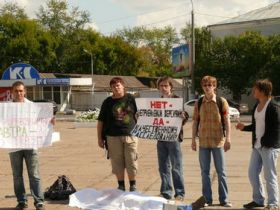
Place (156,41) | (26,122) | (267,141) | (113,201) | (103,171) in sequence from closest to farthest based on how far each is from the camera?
1. (267,141)
2. (113,201)
3. (26,122)
4. (103,171)
5. (156,41)

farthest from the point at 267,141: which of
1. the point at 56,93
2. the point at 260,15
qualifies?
the point at 260,15

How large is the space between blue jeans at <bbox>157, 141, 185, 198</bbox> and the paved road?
0.31m

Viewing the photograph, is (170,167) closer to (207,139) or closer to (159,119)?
(159,119)

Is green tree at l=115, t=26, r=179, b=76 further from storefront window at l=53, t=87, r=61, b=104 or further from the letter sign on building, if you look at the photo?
the letter sign on building

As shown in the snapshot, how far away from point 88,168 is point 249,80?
39.8m

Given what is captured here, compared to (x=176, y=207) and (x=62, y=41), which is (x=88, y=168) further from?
(x=62, y=41)

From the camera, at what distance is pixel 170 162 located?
336 inches

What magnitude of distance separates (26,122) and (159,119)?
208 cm

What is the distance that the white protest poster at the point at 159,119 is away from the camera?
27.7 feet

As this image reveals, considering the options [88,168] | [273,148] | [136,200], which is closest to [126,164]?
[136,200]

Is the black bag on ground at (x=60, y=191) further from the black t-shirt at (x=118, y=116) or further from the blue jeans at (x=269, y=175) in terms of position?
the blue jeans at (x=269, y=175)

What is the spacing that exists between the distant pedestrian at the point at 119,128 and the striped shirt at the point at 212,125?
3.88ft

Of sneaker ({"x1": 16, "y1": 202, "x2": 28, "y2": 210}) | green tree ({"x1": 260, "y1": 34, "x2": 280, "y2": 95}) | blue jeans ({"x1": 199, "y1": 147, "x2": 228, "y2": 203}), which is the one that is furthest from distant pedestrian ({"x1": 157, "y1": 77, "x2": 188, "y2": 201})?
green tree ({"x1": 260, "y1": 34, "x2": 280, "y2": 95})

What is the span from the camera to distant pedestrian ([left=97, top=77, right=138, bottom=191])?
844cm
